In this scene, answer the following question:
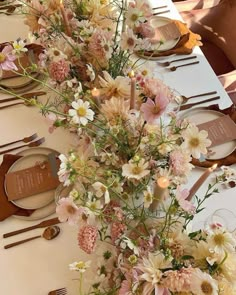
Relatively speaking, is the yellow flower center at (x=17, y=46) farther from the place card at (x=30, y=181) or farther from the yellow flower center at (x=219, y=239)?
the yellow flower center at (x=219, y=239)

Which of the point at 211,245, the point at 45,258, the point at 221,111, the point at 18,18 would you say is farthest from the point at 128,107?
the point at 18,18

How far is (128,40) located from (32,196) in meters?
0.55

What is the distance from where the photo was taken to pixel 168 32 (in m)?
1.73

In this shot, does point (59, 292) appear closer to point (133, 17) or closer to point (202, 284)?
point (202, 284)

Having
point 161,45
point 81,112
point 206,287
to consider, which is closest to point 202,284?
point 206,287

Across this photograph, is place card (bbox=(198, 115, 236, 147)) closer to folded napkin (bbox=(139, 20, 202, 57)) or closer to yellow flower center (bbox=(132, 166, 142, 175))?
folded napkin (bbox=(139, 20, 202, 57))

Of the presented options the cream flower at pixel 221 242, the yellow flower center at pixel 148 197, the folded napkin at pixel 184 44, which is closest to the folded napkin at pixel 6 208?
A: the yellow flower center at pixel 148 197

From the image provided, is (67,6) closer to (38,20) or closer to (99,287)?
(38,20)

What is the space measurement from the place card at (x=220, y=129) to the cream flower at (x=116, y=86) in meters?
0.46

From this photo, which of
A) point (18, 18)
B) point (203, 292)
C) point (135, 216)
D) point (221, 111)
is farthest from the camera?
point (18, 18)

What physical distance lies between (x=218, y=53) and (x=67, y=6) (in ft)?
3.58

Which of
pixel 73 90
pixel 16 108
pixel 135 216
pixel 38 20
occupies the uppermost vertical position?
pixel 38 20

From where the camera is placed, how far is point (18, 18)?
1.85 meters

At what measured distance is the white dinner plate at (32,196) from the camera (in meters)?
1.27
